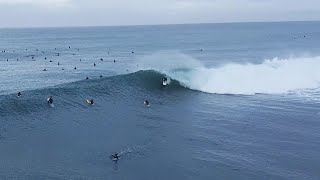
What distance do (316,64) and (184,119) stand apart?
3915 cm

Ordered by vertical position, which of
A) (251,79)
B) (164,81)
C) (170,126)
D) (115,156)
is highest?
(251,79)

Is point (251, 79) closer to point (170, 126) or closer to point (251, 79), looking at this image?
point (251, 79)

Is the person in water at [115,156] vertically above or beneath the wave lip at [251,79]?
beneath

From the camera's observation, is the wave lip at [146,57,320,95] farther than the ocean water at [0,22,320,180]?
Yes

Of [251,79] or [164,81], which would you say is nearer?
[164,81]

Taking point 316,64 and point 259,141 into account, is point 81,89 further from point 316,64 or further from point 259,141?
point 316,64

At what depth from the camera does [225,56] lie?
339ft

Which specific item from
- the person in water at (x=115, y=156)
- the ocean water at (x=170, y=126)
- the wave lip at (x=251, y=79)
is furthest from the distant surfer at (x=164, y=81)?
the person in water at (x=115, y=156)

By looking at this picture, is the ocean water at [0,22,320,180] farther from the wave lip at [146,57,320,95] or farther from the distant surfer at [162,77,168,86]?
the distant surfer at [162,77,168,86]

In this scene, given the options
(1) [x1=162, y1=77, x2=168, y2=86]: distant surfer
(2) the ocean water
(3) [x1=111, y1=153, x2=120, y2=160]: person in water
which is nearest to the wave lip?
(2) the ocean water

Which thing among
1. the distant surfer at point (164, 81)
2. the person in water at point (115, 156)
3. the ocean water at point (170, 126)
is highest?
the distant surfer at point (164, 81)

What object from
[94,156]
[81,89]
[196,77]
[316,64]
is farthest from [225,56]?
[94,156]

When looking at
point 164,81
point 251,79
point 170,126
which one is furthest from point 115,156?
point 251,79

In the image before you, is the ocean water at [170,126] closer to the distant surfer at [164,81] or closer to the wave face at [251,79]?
the wave face at [251,79]
